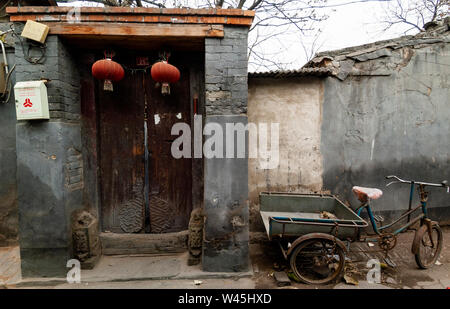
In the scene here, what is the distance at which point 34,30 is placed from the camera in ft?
10.1

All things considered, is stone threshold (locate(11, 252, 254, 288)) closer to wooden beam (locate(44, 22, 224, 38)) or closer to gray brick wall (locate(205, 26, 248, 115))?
gray brick wall (locate(205, 26, 248, 115))

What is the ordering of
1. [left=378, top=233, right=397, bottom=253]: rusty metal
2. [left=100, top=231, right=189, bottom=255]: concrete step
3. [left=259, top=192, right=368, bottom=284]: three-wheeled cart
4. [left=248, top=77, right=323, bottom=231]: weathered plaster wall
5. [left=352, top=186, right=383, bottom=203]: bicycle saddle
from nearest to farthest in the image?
[left=259, top=192, right=368, bottom=284]: three-wheeled cart → [left=378, top=233, right=397, bottom=253]: rusty metal → [left=352, top=186, right=383, bottom=203]: bicycle saddle → [left=100, top=231, right=189, bottom=255]: concrete step → [left=248, top=77, right=323, bottom=231]: weathered plaster wall

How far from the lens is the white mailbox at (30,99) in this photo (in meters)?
3.07

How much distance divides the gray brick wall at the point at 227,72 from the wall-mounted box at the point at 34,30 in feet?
7.31

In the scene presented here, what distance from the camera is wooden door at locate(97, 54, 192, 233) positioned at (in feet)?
12.8

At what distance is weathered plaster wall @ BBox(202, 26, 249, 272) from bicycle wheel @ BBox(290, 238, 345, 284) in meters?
0.77

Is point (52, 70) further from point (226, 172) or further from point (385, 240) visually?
point (385, 240)

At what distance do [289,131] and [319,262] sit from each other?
224 cm

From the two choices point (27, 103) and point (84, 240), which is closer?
point (27, 103)

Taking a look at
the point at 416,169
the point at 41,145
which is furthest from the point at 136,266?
the point at 416,169

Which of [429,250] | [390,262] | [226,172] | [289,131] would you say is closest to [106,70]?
[226,172]

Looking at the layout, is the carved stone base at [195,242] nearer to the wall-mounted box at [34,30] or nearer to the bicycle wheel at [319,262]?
the bicycle wheel at [319,262]

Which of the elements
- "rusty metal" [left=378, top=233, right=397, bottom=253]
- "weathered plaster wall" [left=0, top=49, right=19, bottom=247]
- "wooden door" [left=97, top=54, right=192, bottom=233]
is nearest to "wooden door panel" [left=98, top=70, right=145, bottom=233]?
"wooden door" [left=97, top=54, right=192, bottom=233]

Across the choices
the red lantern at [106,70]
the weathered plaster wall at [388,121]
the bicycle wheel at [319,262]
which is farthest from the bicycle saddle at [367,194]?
the red lantern at [106,70]
